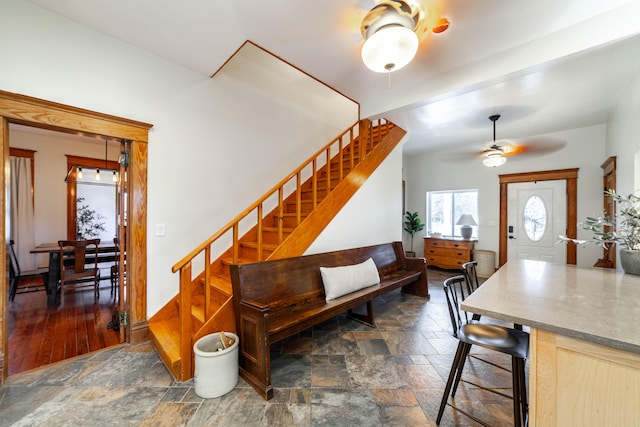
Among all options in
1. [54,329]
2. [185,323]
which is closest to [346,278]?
[185,323]

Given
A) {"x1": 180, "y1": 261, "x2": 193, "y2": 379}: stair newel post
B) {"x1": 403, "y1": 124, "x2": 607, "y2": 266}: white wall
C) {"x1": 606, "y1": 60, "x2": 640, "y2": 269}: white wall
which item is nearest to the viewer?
{"x1": 180, "y1": 261, "x2": 193, "y2": 379}: stair newel post

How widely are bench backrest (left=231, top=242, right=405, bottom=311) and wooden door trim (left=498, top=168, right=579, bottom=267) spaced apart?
4.00m

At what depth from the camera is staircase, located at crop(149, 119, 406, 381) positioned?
2066 millimetres

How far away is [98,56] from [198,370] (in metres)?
2.84

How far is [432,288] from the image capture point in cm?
457

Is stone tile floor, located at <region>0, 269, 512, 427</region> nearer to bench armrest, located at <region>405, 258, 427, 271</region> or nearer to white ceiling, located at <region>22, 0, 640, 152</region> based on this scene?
bench armrest, located at <region>405, 258, 427, 271</region>

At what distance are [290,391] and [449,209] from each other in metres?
5.85

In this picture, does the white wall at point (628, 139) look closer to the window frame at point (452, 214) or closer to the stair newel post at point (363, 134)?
the window frame at point (452, 214)

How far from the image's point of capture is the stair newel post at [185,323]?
2.01 m

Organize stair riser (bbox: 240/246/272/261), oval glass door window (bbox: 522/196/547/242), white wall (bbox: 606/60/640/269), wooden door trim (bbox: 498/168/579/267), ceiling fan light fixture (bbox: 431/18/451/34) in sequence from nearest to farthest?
ceiling fan light fixture (bbox: 431/18/451/34) < white wall (bbox: 606/60/640/269) < stair riser (bbox: 240/246/272/261) < wooden door trim (bbox: 498/168/579/267) < oval glass door window (bbox: 522/196/547/242)

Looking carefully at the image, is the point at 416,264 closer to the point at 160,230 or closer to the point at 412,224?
the point at 412,224

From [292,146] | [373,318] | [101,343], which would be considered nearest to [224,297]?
[101,343]

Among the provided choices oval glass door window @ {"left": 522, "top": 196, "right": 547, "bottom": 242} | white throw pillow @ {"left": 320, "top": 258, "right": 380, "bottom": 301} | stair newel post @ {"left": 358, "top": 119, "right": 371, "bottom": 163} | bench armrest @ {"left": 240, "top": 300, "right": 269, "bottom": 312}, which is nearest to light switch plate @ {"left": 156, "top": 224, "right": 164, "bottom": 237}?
bench armrest @ {"left": 240, "top": 300, "right": 269, "bottom": 312}

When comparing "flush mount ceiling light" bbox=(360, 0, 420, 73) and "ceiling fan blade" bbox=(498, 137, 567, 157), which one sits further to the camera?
"ceiling fan blade" bbox=(498, 137, 567, 157)
